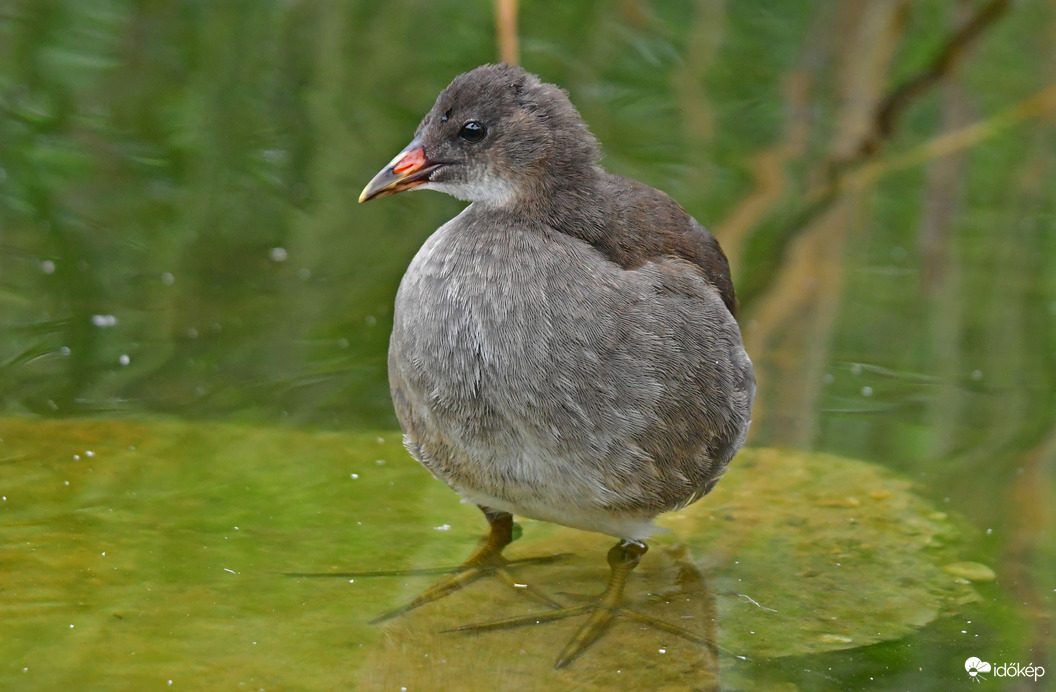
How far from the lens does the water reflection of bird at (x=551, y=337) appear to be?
10.6 ft

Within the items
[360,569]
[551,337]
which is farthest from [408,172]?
[360,569]


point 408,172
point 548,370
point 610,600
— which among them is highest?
point 408,172

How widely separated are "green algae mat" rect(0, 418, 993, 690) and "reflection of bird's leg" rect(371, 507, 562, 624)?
0.04m

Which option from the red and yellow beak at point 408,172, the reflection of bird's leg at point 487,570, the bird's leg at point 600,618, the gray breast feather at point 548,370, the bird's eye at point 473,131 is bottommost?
the bird's leg at point 600,618

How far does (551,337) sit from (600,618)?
2.50 ft

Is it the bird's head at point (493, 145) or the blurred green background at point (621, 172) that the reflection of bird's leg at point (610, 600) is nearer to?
the blurred green background at point (621, 172)

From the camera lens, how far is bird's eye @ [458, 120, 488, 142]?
3.44 meters

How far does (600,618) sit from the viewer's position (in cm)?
336

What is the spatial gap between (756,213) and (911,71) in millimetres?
1804

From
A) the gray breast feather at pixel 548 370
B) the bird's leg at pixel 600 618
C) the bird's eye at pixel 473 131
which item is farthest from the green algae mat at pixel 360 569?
the bird's eye at pixel 473 131

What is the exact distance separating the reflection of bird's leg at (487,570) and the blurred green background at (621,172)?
825 millimetres

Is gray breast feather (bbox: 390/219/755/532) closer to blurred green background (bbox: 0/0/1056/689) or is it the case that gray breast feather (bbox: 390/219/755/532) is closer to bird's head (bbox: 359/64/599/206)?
bird's head (bbox: 359/64/599/206)

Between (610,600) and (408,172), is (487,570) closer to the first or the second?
(610,600)

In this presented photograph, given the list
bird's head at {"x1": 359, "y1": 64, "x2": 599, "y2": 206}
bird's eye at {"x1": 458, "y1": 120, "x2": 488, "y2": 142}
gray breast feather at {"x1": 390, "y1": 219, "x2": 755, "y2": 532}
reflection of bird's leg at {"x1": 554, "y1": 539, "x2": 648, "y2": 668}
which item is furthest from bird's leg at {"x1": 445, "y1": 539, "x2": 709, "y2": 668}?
bird's eye at {"x1": 458, "y1": 120, "x2": 488, "y2": 142}
